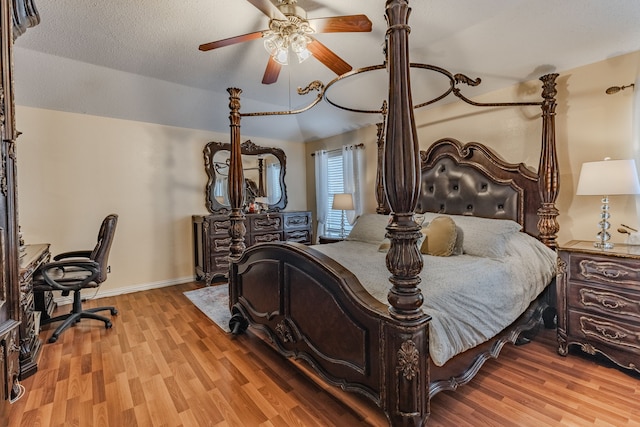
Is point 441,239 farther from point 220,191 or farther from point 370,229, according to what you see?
point 220,191

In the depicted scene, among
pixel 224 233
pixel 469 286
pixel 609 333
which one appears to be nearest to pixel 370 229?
pixel 469 286

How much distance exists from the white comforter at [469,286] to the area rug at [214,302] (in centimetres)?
132

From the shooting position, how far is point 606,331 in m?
2.06

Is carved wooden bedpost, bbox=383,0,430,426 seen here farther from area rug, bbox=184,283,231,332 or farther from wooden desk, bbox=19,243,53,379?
wooden desk, bbox=19,243,53,379

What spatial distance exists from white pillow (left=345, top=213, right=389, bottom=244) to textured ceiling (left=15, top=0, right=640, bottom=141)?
1.60 meters

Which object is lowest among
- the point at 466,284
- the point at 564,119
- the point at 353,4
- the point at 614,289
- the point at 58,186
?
the point at 614,289

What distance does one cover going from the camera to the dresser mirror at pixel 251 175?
186 inches

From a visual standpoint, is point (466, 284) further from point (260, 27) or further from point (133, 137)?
point (133, 137)

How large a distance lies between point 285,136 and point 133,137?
7.73ft

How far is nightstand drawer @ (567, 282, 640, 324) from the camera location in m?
1.96

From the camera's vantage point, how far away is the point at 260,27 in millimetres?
2646

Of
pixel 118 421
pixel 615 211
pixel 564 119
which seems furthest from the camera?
pixel 564 119

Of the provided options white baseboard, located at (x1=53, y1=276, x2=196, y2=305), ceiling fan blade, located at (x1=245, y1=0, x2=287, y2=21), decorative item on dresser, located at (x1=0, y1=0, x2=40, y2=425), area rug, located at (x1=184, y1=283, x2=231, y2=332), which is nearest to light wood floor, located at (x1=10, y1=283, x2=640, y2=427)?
decorative item on dresser, located at (x1=0, y1=0, x2=40, y2=425)

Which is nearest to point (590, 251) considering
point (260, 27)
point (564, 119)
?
point (564, 119)
